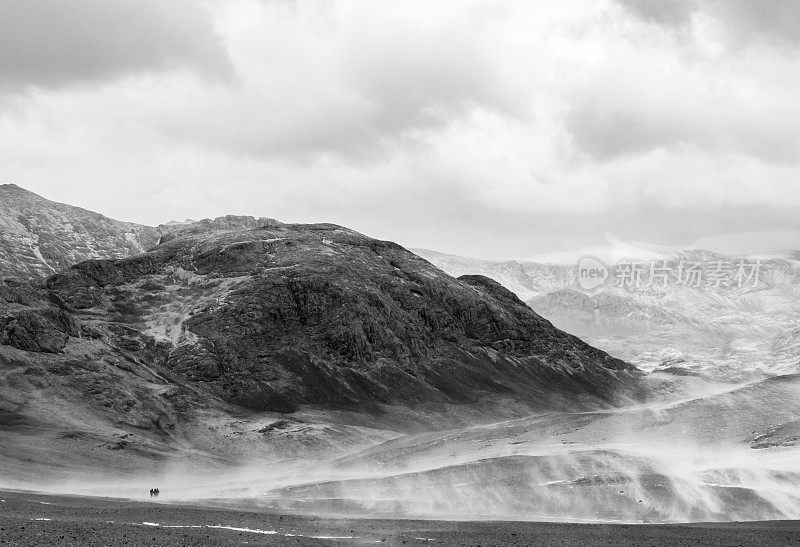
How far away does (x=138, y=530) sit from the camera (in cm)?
7838

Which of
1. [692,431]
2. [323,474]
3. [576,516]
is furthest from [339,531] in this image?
[692,431]

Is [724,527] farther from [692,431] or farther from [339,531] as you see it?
[692,431]

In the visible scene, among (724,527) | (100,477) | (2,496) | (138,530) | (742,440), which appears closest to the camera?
(138,530)

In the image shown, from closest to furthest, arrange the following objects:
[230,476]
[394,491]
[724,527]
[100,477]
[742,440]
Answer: [724,527] < [394,491] < [742,440] < [100,477] < [230,476]

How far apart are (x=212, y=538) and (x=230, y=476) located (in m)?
120

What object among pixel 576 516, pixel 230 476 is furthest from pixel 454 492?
pixel 230 476

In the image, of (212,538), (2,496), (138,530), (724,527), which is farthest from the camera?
(2,496)

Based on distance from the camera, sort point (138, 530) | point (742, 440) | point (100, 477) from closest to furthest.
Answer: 1. point (138, 530)
2. point (742, 440)
3. point (100, 477)

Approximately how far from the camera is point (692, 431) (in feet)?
607

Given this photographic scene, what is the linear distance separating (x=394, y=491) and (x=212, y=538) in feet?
190

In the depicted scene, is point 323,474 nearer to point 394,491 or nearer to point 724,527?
point 394,491

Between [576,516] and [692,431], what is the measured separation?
93.6 metres

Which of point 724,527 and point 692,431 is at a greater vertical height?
point 692,431

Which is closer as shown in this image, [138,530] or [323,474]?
[138,530]
